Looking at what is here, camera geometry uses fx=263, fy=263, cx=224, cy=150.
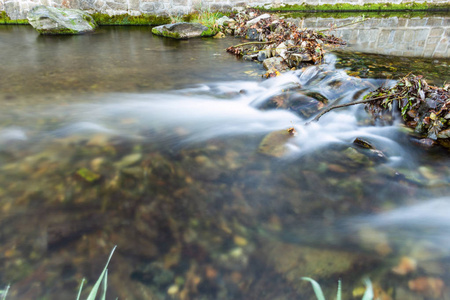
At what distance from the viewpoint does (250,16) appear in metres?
8.39

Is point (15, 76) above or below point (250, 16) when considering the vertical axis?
below

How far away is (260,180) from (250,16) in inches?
316

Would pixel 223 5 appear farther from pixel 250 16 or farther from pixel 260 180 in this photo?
pixel 260 180

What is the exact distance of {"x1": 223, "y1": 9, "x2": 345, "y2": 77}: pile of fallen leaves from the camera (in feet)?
14.7

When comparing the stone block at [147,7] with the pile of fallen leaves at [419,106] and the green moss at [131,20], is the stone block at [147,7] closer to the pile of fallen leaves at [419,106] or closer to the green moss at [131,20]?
the green moss at [131,20]

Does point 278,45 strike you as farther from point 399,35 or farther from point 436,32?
point 436,32

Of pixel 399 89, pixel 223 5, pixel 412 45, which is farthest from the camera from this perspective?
pixel 223 5

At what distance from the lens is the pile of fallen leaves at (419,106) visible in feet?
7.15

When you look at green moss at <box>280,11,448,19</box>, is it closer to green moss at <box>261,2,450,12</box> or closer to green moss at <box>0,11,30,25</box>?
green moss at <box>261,2,450,12</box>

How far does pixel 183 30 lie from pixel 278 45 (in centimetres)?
338

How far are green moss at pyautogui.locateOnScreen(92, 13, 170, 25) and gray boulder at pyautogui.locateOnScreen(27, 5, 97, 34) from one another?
3.99 feet

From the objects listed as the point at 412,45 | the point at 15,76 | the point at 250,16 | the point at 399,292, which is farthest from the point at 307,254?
the point at 250,16

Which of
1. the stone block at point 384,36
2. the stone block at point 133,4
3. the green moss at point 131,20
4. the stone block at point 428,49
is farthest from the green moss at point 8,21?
the stone block at point 428,49

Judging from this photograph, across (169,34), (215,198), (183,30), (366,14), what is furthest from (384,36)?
(215,198)
